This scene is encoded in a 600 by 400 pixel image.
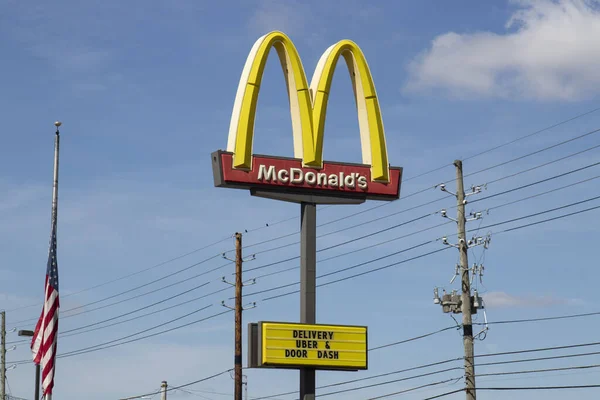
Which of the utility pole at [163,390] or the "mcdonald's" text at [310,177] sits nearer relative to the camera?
the "mcdonald's" text at [310,177]

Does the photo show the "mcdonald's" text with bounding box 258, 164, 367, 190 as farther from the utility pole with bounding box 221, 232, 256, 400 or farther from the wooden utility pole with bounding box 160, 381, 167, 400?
the wooden utility pole with bounding box 160, 381, 167, 400

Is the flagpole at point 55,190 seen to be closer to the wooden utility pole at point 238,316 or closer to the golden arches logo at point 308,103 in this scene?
A: the golden arches logo at point 308,103

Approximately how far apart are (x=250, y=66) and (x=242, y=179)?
316 centimetres

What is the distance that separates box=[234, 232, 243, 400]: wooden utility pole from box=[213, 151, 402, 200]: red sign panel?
21092mm

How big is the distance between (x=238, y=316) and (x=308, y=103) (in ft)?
78.0

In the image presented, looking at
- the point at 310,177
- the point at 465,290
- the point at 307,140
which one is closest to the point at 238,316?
the point at 465,290

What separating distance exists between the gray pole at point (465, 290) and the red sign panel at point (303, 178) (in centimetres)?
1437

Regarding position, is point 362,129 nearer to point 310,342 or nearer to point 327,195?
point 327,195

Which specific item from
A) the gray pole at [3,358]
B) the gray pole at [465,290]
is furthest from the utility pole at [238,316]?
the gray pole at [3,358]

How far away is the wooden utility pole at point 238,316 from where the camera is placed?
50.3 meters

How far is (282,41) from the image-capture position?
3078 centimetres

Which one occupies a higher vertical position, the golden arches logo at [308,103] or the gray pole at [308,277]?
the golden arches logo at [308,103]

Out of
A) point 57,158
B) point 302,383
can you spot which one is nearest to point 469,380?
point 302,383

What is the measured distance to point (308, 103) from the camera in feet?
101
